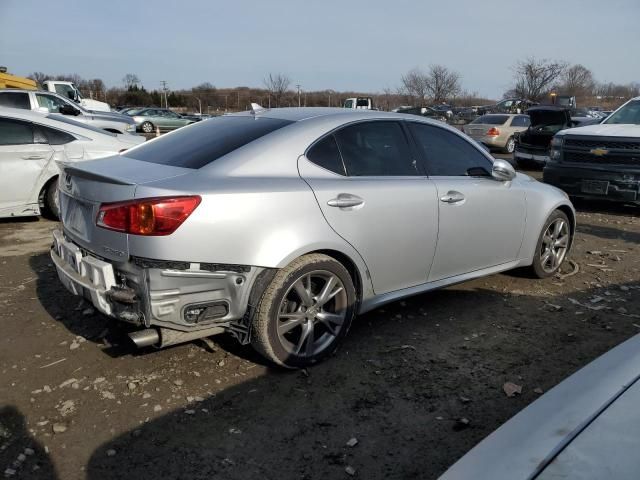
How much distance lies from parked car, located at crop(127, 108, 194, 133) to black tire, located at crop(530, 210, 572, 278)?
28.6m

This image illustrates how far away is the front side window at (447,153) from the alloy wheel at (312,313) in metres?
1.24

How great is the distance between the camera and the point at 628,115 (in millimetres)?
9414

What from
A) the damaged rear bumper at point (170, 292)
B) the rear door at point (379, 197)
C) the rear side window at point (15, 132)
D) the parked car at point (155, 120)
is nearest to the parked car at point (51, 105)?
the rear side window at point (15, 132)

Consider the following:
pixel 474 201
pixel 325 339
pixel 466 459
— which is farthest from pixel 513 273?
pixel 466 459

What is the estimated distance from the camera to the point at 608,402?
1.68 meters

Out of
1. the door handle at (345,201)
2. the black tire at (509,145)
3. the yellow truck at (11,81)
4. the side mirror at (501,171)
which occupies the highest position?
the yellow truck at (11,81)

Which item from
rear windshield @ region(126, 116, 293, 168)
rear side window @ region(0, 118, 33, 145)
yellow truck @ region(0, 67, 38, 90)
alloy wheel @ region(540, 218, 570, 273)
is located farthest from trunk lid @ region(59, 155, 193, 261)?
yellow truck @ region(0, 67, 38, 90)

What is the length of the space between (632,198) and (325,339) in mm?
6432

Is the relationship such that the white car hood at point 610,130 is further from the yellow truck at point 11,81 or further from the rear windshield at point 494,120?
the yellow truck at point 11,81

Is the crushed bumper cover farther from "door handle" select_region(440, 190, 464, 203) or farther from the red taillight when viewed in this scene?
the red taillight

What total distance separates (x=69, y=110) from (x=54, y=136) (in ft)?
34.4

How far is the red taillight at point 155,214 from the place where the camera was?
2824mm

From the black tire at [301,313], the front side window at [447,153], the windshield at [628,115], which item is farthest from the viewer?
the windshield at [628,115]

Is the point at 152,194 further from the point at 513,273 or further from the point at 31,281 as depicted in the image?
the point at 513,273
